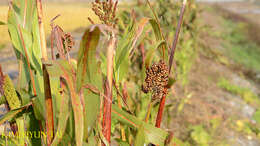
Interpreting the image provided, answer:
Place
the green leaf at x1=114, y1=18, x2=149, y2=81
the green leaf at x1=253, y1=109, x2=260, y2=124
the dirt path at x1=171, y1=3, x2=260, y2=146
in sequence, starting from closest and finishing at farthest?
the green leaf at x1=114, y1=18, x2=149, y2=81, the dirt path at x1=171, y1=3, x2=260, y2=146, the green leaf at x1=253, y1=109, x2=260, y2=124

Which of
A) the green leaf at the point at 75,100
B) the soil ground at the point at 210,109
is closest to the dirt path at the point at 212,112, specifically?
the soil ground at the point at 210,109

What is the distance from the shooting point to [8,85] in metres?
0.58

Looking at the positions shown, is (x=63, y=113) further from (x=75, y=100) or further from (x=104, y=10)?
(x=104, y=10)

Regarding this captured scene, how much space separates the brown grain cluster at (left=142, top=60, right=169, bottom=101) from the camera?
0.58m

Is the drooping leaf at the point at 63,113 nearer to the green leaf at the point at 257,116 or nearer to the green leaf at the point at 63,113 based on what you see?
the green leaf at the point at 63,113

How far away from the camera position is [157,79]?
583 mm

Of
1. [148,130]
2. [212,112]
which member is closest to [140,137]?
[148,130]

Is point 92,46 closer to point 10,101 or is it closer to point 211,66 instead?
point 10,101

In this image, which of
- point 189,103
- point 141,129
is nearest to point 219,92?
point 189,103

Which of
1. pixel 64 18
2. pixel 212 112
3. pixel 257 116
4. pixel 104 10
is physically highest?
pixel 104 10

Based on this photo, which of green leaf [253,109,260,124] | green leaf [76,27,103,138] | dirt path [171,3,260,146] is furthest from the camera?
green leaf [253,109,260,124]

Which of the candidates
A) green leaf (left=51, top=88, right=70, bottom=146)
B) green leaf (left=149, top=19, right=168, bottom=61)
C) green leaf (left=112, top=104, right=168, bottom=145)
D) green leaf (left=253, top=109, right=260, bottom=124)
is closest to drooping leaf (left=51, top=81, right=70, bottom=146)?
green leaf (left=51, top=88, right=70, bottom=146)

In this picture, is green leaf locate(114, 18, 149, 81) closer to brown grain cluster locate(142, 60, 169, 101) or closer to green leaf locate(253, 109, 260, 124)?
brown grain cluster locate(142, 60, 169, 101)

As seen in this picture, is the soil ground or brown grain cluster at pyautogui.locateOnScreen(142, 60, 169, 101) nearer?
brown grain cluster at pyautogui.locateOnScreen(142, 60, 169, 101)
